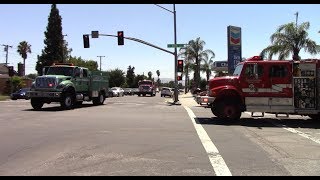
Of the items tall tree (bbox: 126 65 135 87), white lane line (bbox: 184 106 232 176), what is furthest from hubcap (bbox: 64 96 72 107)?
tall tree (bbox: 126 65 135 87)

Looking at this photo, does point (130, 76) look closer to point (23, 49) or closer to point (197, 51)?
point (23, 49)

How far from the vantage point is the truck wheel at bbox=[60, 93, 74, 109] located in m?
26.5

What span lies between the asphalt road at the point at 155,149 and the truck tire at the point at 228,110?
3.67ft

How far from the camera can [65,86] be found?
26.7 metres

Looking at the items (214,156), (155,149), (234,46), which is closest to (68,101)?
(155,149)

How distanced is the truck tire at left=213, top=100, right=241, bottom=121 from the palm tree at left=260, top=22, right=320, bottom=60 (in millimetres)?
24083

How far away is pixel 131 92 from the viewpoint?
307 ft

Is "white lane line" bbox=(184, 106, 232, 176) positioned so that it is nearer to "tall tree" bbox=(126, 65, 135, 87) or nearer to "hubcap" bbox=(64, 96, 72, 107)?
"hubcap" bbox=(64, 96, 72, 107)

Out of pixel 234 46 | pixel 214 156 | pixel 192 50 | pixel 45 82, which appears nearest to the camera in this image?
pixel 214 156

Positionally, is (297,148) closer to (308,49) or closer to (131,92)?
(308,49)

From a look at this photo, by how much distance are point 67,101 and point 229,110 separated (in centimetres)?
1140

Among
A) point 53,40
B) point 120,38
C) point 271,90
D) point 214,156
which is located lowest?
point 214,156

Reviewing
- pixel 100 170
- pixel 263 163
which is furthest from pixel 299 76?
pixel 100 170
